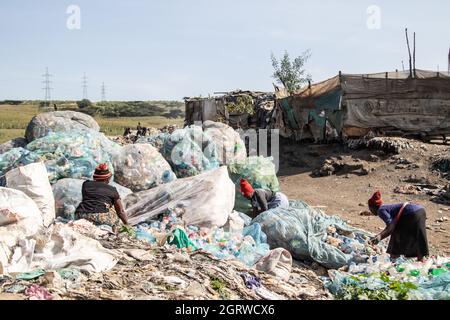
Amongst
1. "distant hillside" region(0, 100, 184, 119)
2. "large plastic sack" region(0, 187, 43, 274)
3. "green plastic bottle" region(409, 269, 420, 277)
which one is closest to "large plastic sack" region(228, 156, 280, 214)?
"green plastic bottle" region(409, 269, 420, 277)

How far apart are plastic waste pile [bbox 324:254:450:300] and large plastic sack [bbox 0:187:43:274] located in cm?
219

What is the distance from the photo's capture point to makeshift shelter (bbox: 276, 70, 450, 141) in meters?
11.4

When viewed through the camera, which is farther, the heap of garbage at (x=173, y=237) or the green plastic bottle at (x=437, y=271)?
the green plastic bottle at (x=437, y=271)

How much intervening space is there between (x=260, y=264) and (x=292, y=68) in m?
21.5

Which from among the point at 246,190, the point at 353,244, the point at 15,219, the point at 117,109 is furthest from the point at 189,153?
the point at 117,109

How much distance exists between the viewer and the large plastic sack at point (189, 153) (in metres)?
6.44

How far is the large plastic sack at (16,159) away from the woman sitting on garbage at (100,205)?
4.26 feet

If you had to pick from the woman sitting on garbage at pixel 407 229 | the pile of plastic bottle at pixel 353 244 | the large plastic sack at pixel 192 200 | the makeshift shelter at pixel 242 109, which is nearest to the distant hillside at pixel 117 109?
the makeshift shelter at pixel 242 109

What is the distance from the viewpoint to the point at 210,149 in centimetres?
695

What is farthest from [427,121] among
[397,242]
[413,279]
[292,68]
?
[292,68]

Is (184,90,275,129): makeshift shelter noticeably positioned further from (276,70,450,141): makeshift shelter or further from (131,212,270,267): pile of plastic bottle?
(131,212,270,267): pile of plastic bottle

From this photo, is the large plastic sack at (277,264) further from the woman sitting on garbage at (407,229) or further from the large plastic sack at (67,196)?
the large plastic sack at (67,196)

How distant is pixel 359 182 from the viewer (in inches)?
393
